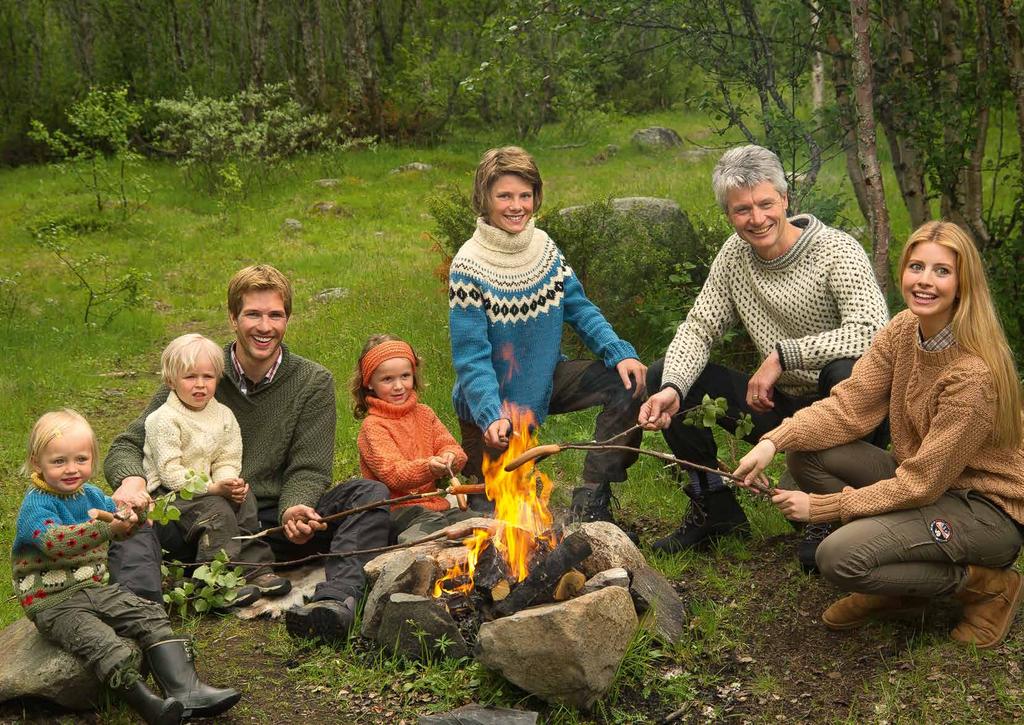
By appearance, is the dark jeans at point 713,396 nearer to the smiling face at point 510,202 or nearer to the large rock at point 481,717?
the smiling face at point 510,202

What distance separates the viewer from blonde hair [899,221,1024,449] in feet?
12.5

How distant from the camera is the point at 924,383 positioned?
402cm

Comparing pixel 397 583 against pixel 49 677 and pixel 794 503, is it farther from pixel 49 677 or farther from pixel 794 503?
pixel 794 503

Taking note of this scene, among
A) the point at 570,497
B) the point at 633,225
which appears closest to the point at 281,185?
the point at 633,225

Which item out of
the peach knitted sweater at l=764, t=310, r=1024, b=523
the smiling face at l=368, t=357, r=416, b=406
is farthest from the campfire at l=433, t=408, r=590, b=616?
the peach knitted sweater at l=764, t=310, r=1024, b=523

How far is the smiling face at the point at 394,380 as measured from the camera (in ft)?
17.5

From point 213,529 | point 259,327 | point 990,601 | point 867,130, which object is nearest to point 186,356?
point 259,327

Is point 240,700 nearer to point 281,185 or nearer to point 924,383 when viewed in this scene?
point 924,383

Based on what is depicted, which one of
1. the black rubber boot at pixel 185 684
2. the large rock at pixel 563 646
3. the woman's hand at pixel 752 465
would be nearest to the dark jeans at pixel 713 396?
the woman's hand at pixel 752 465

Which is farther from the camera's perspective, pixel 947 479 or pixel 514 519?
pixel 514 519

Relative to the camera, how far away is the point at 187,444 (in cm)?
490

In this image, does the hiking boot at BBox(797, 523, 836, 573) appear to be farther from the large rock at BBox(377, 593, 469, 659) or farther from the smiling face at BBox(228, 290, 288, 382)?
the smiling face at BBox(228, 290, 288, 382)

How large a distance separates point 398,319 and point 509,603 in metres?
6.04

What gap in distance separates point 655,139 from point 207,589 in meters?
16.8
